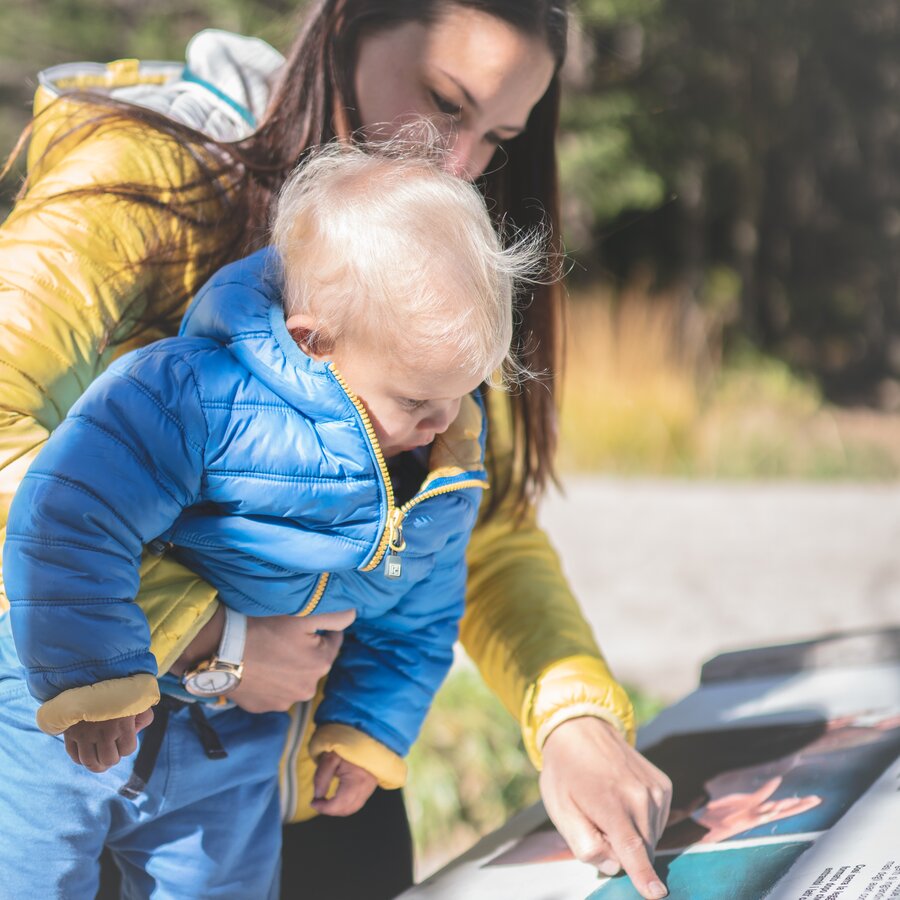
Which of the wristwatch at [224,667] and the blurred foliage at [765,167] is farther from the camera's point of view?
the blurred foliage at [765,167]

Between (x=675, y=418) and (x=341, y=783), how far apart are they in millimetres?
5157

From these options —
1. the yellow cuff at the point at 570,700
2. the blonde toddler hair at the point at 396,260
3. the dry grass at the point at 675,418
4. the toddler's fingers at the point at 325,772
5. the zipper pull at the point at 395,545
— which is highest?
the blonde toddler hair at the point at 396,260

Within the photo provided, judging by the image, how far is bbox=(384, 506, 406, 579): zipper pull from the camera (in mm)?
1291

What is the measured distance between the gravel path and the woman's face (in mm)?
2968

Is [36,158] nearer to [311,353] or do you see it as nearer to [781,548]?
[311,353]

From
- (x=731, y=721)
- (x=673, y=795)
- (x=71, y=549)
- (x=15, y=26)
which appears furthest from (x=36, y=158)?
(x=15, y=26)

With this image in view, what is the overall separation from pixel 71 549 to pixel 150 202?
456 mm

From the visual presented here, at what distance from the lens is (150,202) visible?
1.38 m

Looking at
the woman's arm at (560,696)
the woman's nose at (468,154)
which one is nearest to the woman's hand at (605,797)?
the woman's arm at (560,696)

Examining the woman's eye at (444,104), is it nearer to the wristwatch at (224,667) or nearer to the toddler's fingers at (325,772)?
the wristwatch at (224,667)

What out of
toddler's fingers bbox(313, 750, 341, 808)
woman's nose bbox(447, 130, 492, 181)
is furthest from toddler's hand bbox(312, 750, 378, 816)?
woman's nose bbox(447, 130, 492, 181)

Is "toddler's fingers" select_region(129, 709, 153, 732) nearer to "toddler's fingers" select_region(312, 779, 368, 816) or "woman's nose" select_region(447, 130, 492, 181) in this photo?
"toddler's fingers" select_region(312, 779, 368, 816)

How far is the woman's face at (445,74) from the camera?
1493mm

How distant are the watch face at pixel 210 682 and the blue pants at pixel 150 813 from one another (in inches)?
1.4
